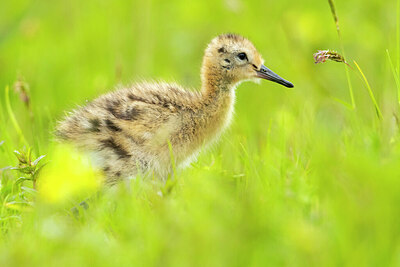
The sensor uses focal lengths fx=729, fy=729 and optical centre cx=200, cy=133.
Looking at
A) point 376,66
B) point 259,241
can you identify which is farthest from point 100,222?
point 376,66

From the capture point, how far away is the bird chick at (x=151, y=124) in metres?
3.74

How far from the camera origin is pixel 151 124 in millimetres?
3871

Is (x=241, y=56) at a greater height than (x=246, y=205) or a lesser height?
greater

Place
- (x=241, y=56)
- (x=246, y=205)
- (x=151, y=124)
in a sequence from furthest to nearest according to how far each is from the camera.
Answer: (x=241, y=56), (x=151, y=124), (x=246, y=205)

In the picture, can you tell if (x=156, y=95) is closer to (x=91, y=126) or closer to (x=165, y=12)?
(x=91, y=126)

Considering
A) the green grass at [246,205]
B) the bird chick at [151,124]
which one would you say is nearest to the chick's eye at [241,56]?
the bird chick at [151,124]

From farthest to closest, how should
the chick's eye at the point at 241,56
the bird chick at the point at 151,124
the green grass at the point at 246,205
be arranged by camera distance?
the chick's eye at the point at 241,56 < the bird chick at the point at 151,124 < the green grass at the point at 246,205

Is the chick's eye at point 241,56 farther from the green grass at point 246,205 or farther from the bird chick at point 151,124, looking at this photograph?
the green grass at point 246,205

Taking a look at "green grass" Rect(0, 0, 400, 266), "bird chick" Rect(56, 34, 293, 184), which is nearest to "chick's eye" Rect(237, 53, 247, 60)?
"bird chick" Rect(56, 34, 293, 184)

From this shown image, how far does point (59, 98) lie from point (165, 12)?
256 centimetres

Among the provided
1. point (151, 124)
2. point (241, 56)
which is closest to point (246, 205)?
point (151, 124)

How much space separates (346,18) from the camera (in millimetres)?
7051

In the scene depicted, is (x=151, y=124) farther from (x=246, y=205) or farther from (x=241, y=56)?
(x=246, y=205)

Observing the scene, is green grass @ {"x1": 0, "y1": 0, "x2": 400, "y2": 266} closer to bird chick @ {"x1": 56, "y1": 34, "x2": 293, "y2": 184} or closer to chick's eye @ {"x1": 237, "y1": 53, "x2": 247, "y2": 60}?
bird chick @ {"x1": 56, "y1": 34, "x2": 293, "y2": 184}
